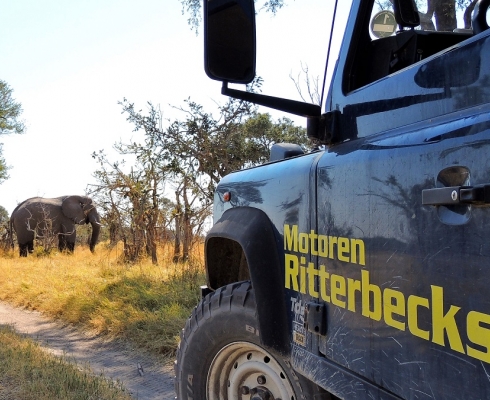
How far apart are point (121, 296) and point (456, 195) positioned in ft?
21.5

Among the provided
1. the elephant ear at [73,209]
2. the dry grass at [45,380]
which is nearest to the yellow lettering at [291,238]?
the dry grass at [45,380]

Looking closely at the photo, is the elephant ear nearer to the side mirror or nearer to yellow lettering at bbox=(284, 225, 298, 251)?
yellow lettering at bbox=(284, 225, 298, 251)

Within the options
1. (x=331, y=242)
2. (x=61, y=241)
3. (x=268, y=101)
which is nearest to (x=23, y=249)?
(x=61, y=241)

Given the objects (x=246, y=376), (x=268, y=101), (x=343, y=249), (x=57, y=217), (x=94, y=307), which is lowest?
(x=94, y=307)

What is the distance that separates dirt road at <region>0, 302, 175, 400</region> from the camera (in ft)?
15.2

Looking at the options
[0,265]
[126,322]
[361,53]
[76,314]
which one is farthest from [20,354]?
[0,265]

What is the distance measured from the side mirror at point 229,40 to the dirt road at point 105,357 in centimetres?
307

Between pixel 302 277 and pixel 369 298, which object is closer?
pixel 369 298

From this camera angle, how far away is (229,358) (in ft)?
9.04

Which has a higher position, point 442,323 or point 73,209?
point 73,209

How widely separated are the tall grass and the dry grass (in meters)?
1.12

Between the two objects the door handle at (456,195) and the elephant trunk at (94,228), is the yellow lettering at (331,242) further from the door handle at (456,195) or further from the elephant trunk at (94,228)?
the elephant trunk at (94,228)

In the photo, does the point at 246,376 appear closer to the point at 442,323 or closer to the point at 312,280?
the point at 312,280

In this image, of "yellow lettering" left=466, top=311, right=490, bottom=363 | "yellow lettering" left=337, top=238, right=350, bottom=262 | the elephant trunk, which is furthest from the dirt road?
the elephant trunk
